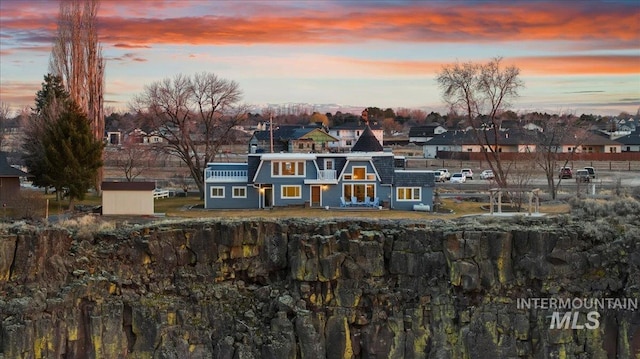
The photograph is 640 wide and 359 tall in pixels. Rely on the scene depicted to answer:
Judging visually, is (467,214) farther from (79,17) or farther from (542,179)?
(79,17)

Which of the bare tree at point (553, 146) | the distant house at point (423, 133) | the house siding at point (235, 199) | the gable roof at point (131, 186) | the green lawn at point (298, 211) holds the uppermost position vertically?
the distant house at point (423, 133)

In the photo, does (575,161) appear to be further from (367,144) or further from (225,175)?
(225,175)

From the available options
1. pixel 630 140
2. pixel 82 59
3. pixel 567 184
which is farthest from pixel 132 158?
pixel 630 140

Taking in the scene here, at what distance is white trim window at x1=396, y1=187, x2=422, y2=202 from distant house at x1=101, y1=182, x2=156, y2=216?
11.0m

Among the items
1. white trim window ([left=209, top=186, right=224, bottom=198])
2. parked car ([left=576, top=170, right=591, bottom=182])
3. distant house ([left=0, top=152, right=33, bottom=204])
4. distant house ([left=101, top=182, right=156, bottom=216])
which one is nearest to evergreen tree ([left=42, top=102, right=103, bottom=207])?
distant house ([left=0, top=152, right=33, bottom=204])

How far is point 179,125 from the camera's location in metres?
41.8

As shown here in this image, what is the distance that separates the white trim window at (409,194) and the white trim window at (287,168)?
457 cm

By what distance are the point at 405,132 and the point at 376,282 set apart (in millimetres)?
93302

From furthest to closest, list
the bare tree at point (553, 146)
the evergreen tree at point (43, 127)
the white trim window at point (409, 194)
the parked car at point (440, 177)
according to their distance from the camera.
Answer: the parked car at point (440, 177) < the bare tree at point (553, 146) < the evergreen tree at point (43, 127) < the white trim window at point (409, 194)

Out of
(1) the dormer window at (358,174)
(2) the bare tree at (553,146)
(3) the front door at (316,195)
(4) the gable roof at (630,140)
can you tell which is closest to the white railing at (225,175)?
(3) the front door at (316,195)

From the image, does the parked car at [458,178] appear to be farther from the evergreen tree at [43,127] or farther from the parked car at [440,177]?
the evergreen tree at [43,127]

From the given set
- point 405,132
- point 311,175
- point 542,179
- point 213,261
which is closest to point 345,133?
point 405,132

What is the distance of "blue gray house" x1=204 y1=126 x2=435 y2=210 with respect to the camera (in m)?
32.5

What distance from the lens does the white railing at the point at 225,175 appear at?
3326cm
